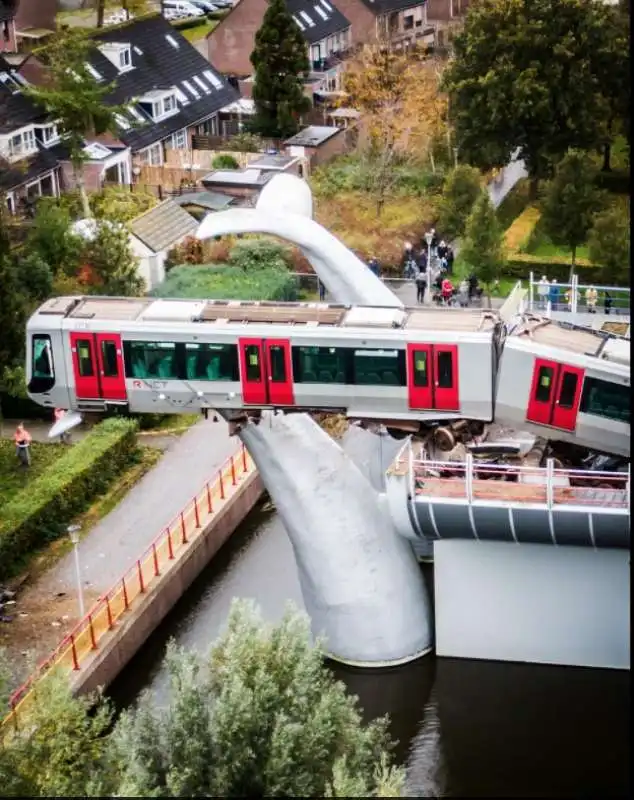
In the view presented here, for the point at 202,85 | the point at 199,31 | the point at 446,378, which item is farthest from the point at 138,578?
the point at 199,31

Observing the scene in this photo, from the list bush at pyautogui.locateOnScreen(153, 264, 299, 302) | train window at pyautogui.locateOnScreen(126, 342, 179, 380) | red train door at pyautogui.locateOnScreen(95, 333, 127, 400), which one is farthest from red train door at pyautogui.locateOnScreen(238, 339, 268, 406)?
bush at pyautogui.locateOnScreen(153, 264, 299, 302)

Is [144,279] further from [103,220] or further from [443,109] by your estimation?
[443,109]

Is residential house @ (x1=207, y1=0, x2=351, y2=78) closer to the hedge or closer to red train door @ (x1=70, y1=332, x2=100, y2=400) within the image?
the hedge

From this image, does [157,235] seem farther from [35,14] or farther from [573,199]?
[35,14]

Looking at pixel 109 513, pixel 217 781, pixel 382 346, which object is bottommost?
pixel 109 513

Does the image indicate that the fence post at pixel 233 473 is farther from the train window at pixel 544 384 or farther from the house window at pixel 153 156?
the house window at pixel 153 156

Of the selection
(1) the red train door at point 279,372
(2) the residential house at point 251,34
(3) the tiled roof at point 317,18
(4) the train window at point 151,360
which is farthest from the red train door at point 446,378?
(3) the tiled roof at point 317,18

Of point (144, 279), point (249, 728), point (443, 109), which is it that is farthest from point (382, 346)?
point (443, 109)
